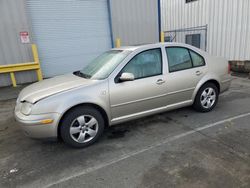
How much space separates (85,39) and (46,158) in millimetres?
6865

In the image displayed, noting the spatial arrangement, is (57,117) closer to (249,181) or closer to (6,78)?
(249,181)

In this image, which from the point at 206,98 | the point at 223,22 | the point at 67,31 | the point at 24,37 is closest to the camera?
the point at 206,98

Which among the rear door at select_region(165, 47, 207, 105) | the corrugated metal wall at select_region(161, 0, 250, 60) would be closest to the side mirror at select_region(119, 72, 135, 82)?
the rear door at select_region(165, 47, 207, 105)

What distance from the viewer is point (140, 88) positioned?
3424mm

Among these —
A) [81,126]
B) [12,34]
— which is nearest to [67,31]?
[12,34]

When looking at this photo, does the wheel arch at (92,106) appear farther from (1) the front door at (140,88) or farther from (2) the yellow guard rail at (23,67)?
(2) the yellow guard rail at (23,67)

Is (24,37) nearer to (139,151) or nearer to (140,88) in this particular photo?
(140,88)

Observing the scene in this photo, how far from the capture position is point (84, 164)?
2.77m

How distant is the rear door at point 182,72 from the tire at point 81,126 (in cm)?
149

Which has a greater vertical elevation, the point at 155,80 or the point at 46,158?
the point at 155,80

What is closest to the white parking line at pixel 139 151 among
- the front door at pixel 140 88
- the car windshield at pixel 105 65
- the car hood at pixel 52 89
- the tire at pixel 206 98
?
the tire at pixel 206 98

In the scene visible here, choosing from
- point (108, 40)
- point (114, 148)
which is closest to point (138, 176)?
point (114, 148)

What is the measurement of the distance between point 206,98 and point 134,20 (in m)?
6.64

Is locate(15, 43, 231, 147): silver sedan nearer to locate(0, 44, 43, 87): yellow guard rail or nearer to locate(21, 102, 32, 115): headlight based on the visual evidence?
locate(21, 102, 32, 115): headlight
